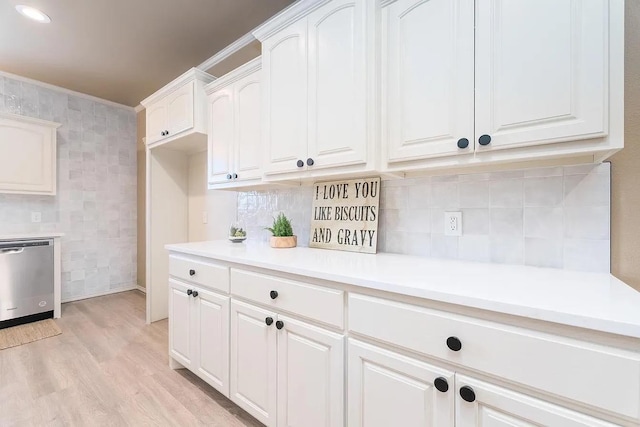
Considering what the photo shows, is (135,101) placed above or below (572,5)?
→ above

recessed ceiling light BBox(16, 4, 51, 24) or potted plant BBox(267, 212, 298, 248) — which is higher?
recessed ceiling light BBox(16, 4, 51, 24)

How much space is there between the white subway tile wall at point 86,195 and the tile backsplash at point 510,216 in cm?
398

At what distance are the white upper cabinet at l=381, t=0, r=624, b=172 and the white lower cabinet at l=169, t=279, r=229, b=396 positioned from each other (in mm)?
1261

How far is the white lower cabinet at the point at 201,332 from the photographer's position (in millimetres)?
1594

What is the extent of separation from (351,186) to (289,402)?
1162 mm

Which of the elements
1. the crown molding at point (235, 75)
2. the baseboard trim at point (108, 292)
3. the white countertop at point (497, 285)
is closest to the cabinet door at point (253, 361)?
the white countertop at point (497, 285)

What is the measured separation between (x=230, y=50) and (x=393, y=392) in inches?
98.9

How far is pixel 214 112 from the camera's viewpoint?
223cm

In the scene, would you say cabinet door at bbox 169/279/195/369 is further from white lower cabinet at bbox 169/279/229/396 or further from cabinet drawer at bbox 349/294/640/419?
cabinet drawer at bbox 349/294/640/419

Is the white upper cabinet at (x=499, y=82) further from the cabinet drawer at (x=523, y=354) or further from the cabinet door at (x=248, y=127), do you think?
the cabinet door at (x=248, y=127)

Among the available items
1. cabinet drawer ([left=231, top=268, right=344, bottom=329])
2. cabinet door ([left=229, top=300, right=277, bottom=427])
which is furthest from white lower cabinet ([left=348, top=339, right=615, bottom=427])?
cabinet door ([left=229, top=300, right=277, bottom=427])

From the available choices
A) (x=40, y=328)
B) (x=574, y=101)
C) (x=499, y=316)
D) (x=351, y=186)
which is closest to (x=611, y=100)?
(x=574, y=101)

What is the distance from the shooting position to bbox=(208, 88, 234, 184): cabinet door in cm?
210

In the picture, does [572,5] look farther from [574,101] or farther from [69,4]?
[69,4]
